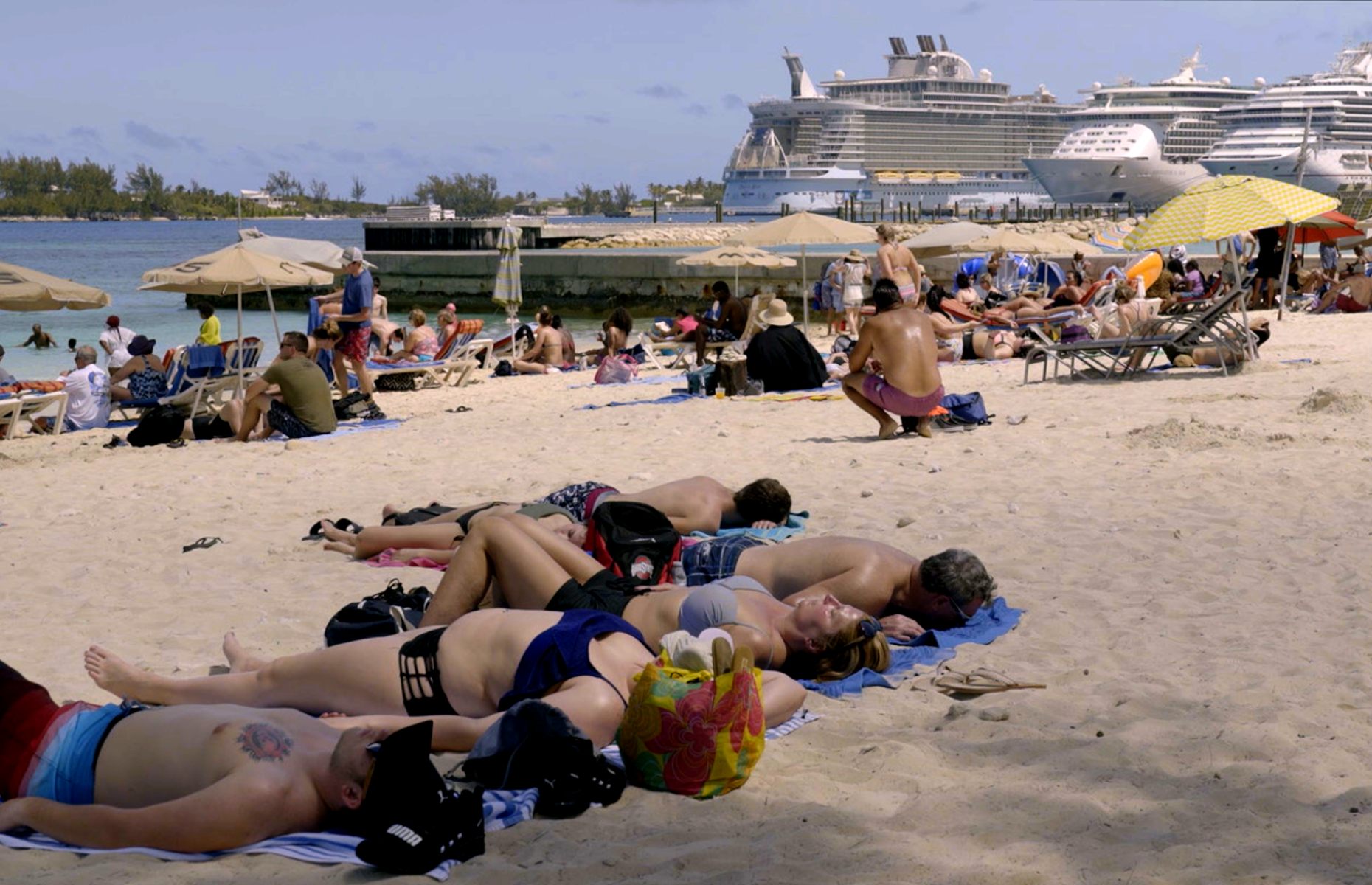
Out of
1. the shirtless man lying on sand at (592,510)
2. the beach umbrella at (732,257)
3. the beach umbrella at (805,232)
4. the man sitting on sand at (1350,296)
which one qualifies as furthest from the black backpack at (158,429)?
the man sitting on sand at (1350,296)

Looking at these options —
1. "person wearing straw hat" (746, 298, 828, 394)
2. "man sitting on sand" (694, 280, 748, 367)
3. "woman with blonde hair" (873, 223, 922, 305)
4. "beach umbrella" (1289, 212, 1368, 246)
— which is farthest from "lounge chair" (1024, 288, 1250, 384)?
"beach umbrella" (1289, 212, 1368, 246)

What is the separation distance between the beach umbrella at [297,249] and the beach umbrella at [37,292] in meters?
5.16

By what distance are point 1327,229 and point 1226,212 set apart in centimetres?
1248

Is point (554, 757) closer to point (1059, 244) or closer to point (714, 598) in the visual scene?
point (714, 598)

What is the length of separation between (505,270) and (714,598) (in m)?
16.7

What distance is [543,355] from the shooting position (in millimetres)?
15570

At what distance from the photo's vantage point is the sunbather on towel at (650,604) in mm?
3805

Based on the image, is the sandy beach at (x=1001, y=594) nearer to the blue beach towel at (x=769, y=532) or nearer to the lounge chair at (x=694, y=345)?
the blue beach towel at (x=769, y=532)

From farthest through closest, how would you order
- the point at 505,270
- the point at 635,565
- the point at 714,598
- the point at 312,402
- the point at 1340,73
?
the point at 1340,73
the point at 505,270
the point at 312,402
the point at 635,565
the point at 714,598

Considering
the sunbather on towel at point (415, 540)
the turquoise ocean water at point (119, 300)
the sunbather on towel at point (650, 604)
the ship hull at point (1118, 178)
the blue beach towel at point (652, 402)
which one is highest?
the ship hull at point (1118, 178)

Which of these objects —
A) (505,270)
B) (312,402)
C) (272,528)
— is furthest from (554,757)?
(505,270)

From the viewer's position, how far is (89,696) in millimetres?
3834

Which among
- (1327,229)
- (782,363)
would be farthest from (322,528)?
(1327,229)

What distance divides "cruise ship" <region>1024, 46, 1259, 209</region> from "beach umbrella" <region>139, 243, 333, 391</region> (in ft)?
209
